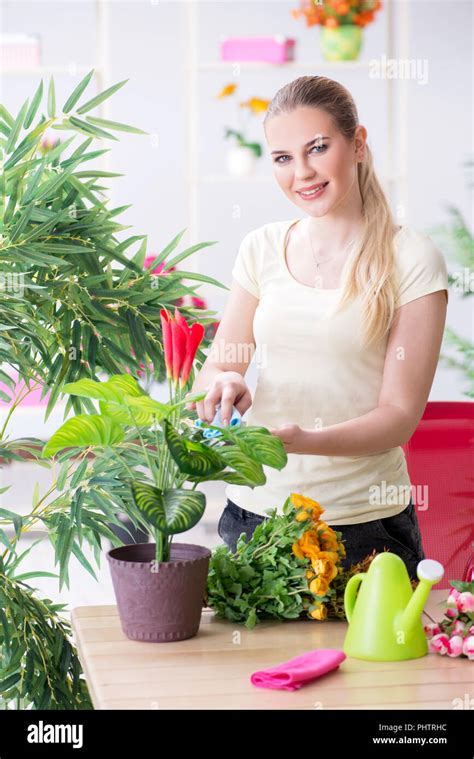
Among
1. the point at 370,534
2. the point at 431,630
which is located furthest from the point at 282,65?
the point at 431,630

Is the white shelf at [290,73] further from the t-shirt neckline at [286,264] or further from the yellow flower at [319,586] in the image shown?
the yellow flower at [319,586]

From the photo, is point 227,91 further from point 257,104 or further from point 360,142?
point 360,142

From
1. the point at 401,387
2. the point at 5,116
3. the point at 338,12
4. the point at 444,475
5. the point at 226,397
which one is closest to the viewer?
the point at 226,397

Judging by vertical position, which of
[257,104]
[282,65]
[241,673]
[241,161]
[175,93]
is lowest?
[241,673]

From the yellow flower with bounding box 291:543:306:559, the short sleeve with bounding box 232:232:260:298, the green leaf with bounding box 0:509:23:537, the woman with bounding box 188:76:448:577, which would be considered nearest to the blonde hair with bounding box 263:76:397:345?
the woman with bounding box 188:76:448:577

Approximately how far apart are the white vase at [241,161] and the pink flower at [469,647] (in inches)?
168

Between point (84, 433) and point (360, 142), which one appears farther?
point (360, 142)

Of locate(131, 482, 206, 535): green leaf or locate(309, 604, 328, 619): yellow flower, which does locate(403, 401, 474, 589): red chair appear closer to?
locate(309, 604, 328, 619): yellow flower

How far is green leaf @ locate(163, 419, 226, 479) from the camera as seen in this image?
1258 mm

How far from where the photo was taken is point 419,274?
5.55 feet

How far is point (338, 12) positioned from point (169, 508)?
172 inches

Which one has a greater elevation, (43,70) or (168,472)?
(43,70)

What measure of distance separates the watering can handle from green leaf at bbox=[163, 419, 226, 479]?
0.83ft

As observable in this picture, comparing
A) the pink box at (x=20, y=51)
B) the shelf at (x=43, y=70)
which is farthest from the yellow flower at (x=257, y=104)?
the pink box at (x=20, y=51)
